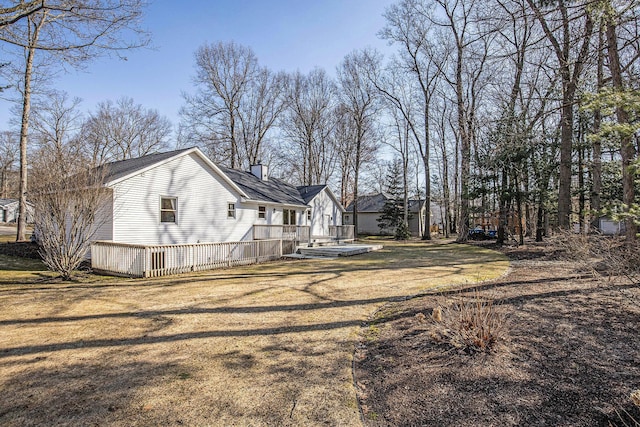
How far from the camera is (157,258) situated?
10969 mm

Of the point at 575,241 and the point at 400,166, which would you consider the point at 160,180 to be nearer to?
the point at 575,241

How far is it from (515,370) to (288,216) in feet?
66.3

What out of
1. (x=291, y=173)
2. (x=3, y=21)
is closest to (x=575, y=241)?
(x=3, y=21)

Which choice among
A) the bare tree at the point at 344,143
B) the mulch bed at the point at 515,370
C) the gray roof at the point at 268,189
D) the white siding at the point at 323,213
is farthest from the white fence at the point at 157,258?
the bare tree at the point at 344,143

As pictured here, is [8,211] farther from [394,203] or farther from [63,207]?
[394,203]

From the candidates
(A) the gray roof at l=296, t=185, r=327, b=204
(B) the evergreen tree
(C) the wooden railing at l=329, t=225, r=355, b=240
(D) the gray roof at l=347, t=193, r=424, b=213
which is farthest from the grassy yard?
(D) the gray roof at l=347, t=193, r=424, b=213

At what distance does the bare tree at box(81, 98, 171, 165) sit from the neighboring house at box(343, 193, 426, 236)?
81.1ft

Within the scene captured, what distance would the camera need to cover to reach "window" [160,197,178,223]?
14.8 meters

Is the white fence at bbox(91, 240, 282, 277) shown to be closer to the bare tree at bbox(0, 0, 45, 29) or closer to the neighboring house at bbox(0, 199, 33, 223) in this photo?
the bare tree at bbox(0, 0, 45, 29)

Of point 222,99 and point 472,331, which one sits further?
point 222,99

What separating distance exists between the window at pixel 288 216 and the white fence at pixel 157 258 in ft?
30.5

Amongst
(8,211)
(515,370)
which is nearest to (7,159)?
(8,211)

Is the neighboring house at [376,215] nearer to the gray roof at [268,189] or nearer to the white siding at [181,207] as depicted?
the gray roof at [268,189]

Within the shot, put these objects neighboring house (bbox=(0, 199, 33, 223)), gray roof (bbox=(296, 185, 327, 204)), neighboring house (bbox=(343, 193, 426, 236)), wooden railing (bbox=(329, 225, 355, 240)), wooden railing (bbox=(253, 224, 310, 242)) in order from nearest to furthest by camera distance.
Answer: wooden railing (bbox=(253, 224, 310, 242)) < wooden railing (bbox=(329, 225, 355, 240)) < gray roof (bbox=(296, 185, 327, 204)) < neighboring house (bbox=(343, 193, 426, 236)) < neighboring house (bbox=(0, 199, 33, 223))
